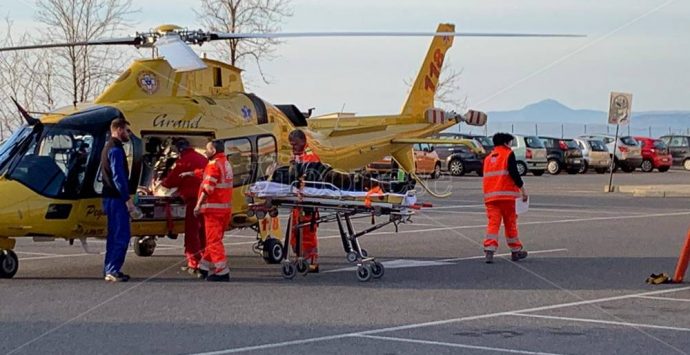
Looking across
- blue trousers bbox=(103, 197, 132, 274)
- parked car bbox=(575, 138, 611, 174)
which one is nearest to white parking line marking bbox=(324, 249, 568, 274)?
blue trousers bbox=(103, 197, 132, 274)

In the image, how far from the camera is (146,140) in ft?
48.5

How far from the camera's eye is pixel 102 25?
110ft

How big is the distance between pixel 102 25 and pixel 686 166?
111 ft

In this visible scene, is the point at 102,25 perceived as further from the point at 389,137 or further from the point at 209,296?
the point at 209,296

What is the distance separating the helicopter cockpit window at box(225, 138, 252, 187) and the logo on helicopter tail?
1.22m

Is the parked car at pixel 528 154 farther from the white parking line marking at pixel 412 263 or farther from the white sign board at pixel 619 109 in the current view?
the white parking line marking at pixel 412 263

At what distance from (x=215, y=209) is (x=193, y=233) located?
107 centimetres

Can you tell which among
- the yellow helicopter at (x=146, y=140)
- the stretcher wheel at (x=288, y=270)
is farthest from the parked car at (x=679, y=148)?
the stretcher wheel at (x=288, y=270)

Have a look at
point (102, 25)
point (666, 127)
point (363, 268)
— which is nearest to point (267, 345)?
point (363, 268)

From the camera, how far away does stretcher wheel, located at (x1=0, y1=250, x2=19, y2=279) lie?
1362 centimetres

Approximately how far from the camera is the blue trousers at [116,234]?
13.4 metres

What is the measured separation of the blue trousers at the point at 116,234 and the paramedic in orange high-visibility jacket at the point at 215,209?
863mm

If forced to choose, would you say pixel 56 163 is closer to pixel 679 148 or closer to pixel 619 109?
pixel 619 109

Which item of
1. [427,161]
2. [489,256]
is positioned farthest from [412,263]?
[427,161]
